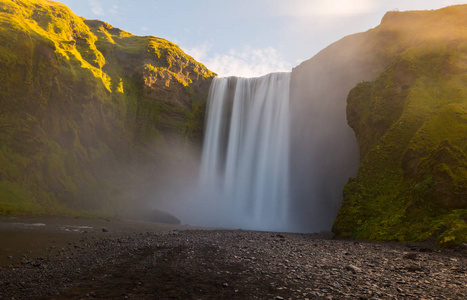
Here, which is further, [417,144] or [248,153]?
[248,153]

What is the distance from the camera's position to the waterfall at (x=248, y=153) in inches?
1805

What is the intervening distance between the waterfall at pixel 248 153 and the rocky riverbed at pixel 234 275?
31792 mm

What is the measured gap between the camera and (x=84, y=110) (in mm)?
39312

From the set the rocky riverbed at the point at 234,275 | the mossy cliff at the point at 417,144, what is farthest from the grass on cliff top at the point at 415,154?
the rocky riverbed at the point at 234,275

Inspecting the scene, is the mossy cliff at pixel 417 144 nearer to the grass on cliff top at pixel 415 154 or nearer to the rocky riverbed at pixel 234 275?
the grass on cliff top at pixel 415 154

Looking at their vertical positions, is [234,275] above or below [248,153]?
below

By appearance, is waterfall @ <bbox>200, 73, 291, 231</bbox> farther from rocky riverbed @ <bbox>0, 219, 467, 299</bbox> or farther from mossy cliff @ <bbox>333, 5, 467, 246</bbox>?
rocky riverbed @ <bbox>0, 219, 467, 299</bbox>

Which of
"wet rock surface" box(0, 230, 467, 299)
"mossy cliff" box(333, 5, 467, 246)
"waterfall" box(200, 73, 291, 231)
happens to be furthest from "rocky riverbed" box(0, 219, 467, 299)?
"waterfall" box(200, 73, 291, 231)

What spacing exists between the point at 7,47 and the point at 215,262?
132ft

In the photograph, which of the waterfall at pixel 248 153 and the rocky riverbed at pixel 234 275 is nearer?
the rocky riverbed at pixel 234 275

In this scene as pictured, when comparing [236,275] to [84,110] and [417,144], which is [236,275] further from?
[84,110]

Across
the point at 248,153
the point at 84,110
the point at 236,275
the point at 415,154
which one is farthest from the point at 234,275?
the point at 248,153

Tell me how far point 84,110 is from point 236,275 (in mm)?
40853

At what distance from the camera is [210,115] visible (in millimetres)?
57562
